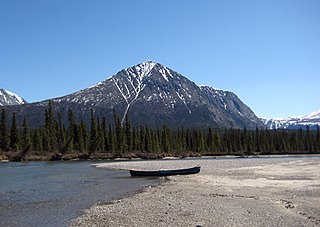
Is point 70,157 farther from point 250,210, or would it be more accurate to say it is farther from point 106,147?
point 250,210

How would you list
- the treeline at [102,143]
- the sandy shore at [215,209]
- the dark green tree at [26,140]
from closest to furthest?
the sandy shore at [215,209], the dark green tree at [26,140], the treeline at [102,143]

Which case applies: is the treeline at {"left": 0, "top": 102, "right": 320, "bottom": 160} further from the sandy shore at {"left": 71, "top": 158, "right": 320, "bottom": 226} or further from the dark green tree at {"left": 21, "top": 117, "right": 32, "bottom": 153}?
the sandy shore at {"left": 71, "top": 158, "right": 320, "bottom": 226}

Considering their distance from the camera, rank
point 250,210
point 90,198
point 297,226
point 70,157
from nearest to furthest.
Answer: point 297,226
point 250,210
point 90,198
point 70,157

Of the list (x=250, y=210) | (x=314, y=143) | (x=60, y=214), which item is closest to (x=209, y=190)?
(x=250, y=210)

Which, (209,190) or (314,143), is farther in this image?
(314,143)

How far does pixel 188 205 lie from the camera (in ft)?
92.3

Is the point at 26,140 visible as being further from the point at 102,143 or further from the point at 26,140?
the point at 102,143

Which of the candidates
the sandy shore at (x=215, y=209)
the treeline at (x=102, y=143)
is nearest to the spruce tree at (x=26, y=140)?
the treeline at (x=102, y=143)

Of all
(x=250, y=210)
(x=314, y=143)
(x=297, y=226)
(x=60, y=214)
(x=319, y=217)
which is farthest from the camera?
(x=314, y=143)

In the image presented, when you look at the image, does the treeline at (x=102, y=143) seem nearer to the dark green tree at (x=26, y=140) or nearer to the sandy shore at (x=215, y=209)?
the dark green tree at (x=26, y=140)

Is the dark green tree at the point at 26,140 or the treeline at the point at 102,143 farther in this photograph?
the treeline at the point at 102,143

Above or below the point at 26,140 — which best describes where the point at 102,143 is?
below

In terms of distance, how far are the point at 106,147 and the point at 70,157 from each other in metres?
22.3

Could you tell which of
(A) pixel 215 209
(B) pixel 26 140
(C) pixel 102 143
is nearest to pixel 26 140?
(B) pixel 26 140
